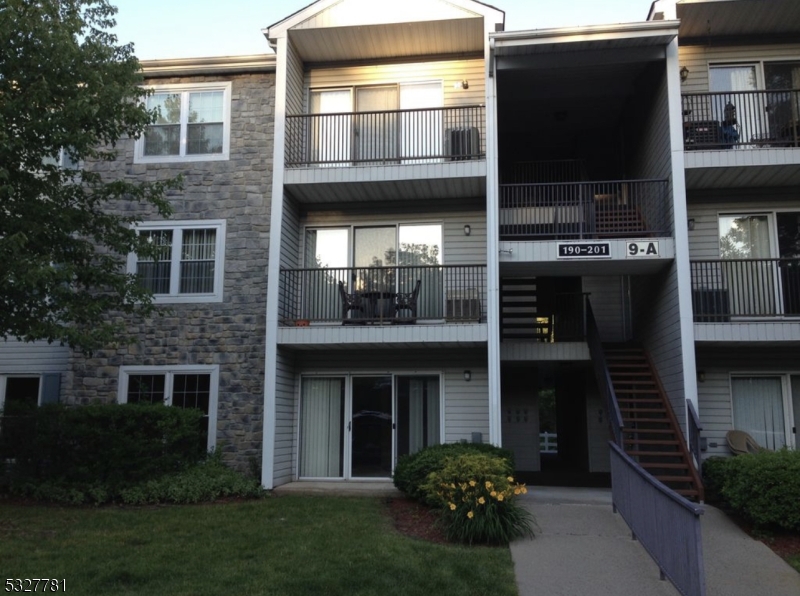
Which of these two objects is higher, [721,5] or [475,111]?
[721,5]

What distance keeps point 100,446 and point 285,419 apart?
3283 mm

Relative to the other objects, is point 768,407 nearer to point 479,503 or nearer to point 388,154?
point 479,503

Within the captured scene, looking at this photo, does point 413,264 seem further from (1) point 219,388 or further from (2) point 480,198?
(1) point 219,388

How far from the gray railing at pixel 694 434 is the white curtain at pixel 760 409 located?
2.21 meters

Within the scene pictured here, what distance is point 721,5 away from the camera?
494 inches

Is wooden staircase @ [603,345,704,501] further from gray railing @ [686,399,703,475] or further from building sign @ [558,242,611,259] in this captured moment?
building sign @ [558,242,611,259]

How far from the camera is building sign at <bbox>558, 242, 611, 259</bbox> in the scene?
40.4ft

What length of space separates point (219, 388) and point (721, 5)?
11856 mm

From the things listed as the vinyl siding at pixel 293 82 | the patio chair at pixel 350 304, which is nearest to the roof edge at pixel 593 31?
the vinyl siding at pixel 293 82

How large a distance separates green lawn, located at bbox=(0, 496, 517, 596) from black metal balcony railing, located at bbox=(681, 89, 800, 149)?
9.12 metres

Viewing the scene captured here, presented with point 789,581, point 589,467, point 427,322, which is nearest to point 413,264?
point 427,322

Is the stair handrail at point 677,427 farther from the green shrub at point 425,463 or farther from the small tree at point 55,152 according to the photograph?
the small tree at point 55,152

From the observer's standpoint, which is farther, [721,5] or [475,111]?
[475,111]

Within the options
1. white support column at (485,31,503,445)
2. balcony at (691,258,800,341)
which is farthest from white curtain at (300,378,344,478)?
balcony at (691,258,800,341)
